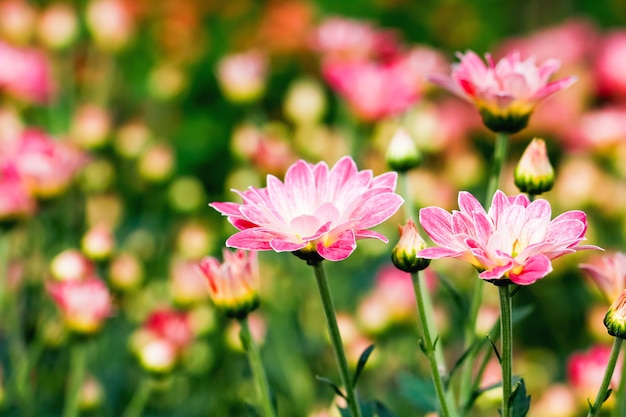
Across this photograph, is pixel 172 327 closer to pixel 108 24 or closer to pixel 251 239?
pixel 251 239

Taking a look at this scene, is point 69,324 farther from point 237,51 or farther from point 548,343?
point 237,51

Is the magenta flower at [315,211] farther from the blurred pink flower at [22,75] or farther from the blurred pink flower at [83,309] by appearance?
the blurred pink flower at [22,75]

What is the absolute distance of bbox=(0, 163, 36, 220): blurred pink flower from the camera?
3.30 feet

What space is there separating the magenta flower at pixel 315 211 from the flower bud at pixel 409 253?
1.0 inches

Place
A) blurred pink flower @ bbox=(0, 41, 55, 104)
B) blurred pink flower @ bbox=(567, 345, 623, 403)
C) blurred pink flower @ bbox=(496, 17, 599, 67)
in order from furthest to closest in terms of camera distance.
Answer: blurred pink flower @ bbox=(496, 17, 599, 67), blurred pink flower @ bbox=(0, 41, 55, 104), blurred pink flower @ bbox=(567, 345, 623, 403)

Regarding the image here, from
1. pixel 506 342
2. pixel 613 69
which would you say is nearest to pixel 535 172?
pixel 506 342

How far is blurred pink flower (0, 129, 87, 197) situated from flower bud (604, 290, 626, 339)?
2.45ft

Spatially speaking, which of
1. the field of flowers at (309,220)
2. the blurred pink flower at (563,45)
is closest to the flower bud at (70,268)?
the field of flowers at (309,220)

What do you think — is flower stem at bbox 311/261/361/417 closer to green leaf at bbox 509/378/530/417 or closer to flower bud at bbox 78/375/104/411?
green leaf at bbox 509/378/530/417

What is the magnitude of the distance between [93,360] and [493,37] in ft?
4.95

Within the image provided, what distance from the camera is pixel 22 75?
60.0 inches

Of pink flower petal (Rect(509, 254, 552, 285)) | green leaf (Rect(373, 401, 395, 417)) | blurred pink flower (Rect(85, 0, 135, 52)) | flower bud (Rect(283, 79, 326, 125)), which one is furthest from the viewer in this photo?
blurred pink flower (Rect(85, 0, 135, 52))

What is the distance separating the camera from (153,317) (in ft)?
3.40

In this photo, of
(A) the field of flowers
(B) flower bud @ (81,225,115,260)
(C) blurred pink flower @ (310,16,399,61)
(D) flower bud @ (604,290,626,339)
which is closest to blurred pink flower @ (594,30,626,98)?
(A) the field of flowers
